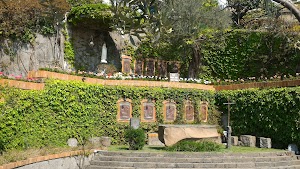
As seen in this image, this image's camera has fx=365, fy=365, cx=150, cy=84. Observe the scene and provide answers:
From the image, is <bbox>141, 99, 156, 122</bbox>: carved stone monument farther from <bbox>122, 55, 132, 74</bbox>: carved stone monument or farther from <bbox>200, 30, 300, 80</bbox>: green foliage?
<bbox>200, 30, 300, 80</bbox>: green foliage

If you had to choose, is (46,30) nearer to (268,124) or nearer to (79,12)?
(79,12)

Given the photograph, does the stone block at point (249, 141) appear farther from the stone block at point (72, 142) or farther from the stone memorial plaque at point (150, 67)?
the stone memorial plaque at point (150, 67)

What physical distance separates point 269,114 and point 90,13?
1324cm

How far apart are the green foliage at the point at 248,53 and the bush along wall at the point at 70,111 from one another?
5.16 metres

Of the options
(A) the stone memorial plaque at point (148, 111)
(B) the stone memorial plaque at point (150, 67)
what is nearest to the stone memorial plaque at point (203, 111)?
(A) the stone memorial plaque at point (148, 111)

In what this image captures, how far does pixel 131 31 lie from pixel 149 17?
15.5 inches

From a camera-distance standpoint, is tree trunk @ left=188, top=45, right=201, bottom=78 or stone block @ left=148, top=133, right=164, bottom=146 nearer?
stone block @ left=148, top=133, right=164, bottom=146

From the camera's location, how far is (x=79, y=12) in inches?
965

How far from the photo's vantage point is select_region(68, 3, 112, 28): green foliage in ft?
78.8

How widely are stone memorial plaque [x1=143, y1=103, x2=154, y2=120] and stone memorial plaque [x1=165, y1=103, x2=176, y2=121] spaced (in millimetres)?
920

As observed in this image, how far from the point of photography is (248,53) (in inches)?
1009

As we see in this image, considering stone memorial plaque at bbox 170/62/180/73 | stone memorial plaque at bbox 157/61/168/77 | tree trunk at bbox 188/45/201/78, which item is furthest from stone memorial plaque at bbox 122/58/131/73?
tree trunk at bbox 188/45/201/78

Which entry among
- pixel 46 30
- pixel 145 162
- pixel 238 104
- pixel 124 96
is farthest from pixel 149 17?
pixel 46 30

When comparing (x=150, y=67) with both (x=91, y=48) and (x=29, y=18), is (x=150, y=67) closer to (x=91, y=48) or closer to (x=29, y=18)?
(x=91, y=48)
